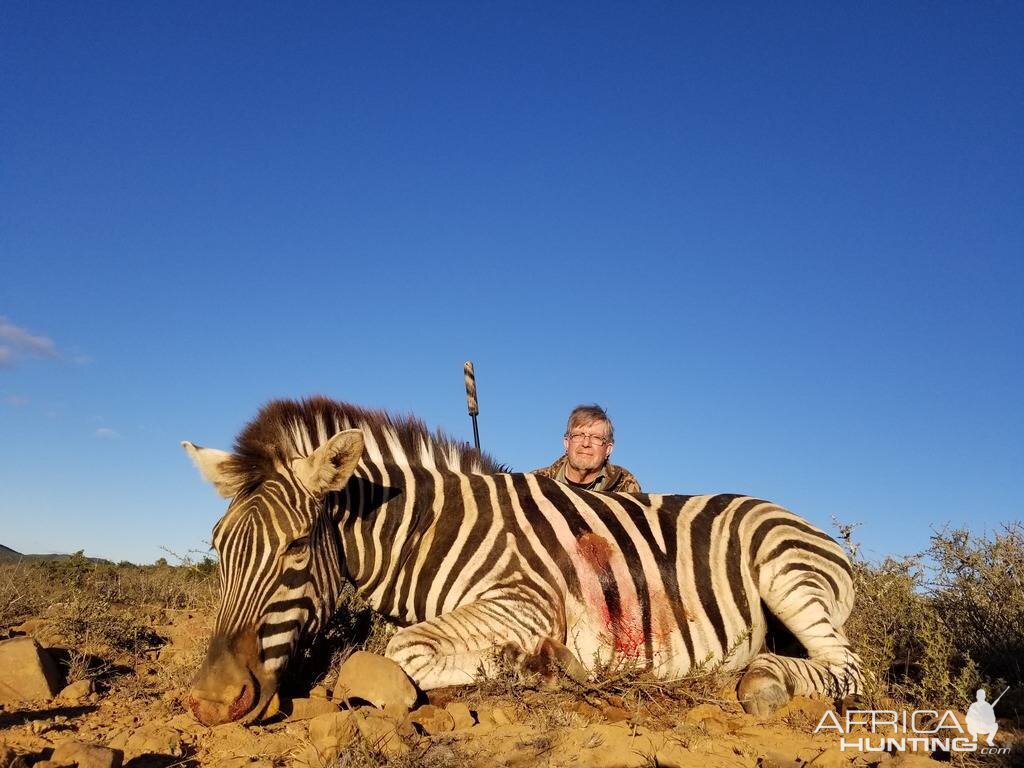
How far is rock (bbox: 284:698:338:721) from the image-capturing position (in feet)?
9.87

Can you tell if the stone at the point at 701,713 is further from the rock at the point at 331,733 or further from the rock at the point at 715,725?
the rock at the point at 331,733

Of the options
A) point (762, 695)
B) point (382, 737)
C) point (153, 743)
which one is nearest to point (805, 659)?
point (762, 695)

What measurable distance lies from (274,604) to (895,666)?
3.71m

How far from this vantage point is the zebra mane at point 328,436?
3.56m

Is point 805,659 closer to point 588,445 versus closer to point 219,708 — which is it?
point 588,445

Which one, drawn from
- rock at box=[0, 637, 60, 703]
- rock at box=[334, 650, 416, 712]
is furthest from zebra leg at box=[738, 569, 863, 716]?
rock at box=[0, 637, 60, 703]

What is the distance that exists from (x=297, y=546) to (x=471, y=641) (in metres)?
0.93

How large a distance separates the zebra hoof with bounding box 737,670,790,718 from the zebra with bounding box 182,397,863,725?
10 millimetres

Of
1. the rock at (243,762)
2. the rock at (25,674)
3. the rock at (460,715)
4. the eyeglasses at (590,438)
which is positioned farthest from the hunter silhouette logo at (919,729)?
the rock at (25,674)

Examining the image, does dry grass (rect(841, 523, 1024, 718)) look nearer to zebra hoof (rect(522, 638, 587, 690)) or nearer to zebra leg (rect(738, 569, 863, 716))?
zebra leg (rect(738, 569, 863, 716))

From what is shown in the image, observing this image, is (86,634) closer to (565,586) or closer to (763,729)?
(565,586)

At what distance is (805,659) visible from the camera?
394cm

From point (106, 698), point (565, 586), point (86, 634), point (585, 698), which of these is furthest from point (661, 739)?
point (86, 634)

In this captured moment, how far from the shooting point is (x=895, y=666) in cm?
441
